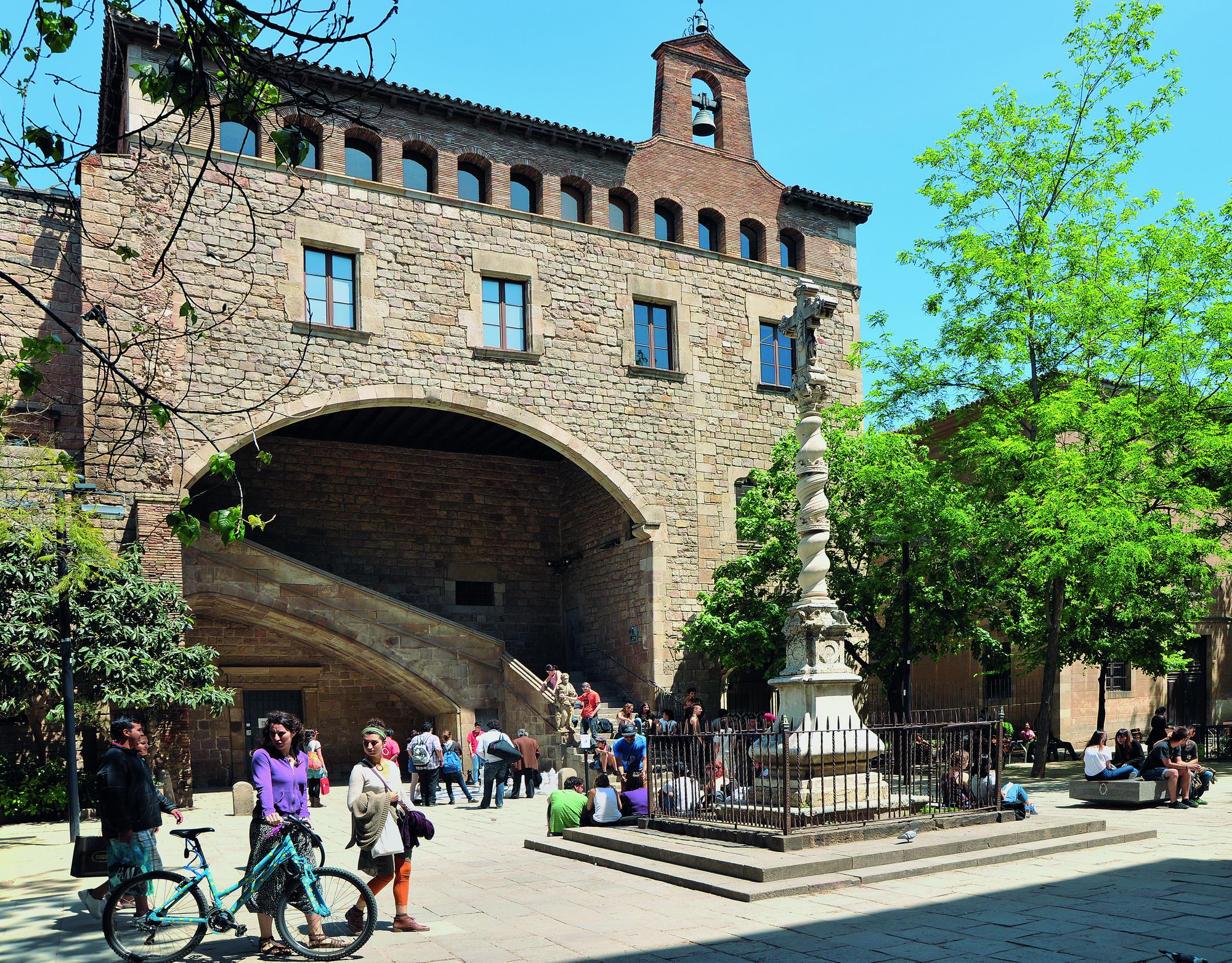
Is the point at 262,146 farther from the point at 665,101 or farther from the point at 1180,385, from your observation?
the point at 1180,385

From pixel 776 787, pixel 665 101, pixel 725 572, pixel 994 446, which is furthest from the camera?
pixel 665 101

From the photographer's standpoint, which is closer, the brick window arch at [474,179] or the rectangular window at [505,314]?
the rectangular window at [505,314]

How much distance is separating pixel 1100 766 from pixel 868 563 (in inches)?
293

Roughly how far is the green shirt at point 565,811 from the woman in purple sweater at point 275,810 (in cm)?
539

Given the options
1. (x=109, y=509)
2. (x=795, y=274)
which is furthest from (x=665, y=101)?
(x=109, y=509)

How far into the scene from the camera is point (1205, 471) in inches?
857

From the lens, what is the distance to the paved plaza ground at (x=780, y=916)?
730cm

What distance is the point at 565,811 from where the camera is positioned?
43.2 feet

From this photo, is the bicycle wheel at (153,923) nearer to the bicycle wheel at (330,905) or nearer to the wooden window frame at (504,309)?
the bicycle wheel at (330,905)

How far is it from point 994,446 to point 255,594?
14.3 metres

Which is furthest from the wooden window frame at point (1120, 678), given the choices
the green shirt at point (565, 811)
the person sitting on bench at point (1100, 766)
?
the green shirt at point (565, 811)

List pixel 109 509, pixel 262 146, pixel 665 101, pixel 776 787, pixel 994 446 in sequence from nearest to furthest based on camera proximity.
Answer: pixel 776 787 < pixel 109 509 < pixel 994 446 < pixel 262 146 < pixel 665 101

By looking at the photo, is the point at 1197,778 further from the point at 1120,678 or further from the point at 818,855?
the point at 1120,678

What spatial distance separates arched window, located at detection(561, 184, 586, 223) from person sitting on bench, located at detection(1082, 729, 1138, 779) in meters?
16.1
